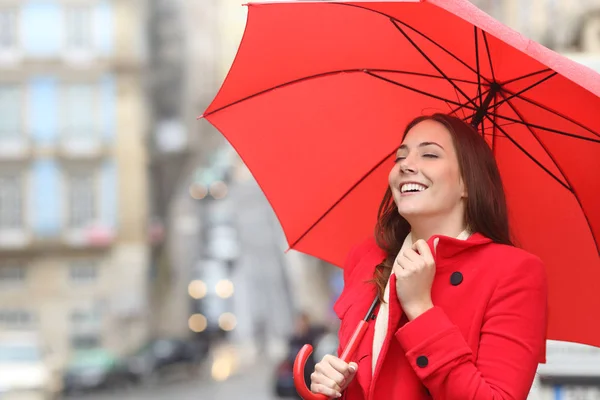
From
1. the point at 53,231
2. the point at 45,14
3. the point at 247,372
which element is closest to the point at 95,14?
the point at 45,14

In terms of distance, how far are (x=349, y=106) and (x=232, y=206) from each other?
4823 centimetres

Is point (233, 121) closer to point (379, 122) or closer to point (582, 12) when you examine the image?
point (379, 122)

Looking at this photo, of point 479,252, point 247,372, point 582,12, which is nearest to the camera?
point 479,252

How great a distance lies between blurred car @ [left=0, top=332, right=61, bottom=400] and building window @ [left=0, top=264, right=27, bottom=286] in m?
15.0

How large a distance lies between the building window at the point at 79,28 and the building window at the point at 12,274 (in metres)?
7.66

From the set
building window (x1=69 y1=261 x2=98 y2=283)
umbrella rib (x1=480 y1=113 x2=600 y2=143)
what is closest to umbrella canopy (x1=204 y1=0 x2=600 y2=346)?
umbrella rib (x1=480 y1=113 x2=600 y2=143)

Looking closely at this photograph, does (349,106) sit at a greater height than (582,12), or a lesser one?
lesser

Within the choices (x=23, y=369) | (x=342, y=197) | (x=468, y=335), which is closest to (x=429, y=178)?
(x=468, y=335)

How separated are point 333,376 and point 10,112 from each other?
29727mm

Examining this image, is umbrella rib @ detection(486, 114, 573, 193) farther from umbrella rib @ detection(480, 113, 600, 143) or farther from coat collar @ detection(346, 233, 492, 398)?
coat collar @ detection(346, 233, 492, 398)

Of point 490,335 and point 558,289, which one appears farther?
point 558,289

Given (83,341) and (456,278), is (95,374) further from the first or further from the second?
(456,278)

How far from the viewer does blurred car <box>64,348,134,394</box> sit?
74.5 ft

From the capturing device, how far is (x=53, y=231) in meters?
30.0
